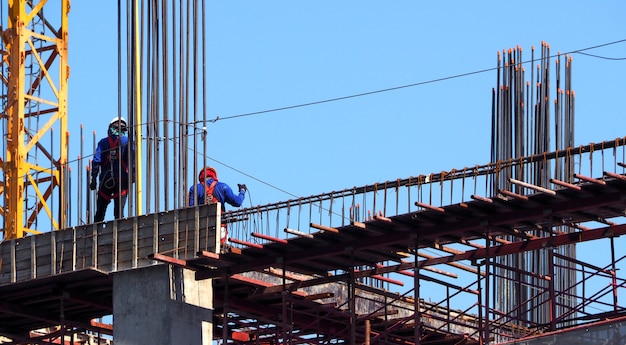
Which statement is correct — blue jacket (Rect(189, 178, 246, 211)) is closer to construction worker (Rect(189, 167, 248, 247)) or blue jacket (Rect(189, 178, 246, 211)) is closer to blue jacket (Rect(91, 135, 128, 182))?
construction worker (Rect(189, 167, 248, 247))

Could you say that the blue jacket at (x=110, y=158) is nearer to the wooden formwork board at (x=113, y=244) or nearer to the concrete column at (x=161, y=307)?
the wooden formwork board at (x=113, y=244)

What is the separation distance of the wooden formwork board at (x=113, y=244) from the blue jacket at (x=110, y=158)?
1.68m

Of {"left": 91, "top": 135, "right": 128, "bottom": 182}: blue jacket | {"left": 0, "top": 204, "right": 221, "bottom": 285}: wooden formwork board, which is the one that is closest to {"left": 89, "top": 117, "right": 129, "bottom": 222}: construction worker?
{"left": 91, "top": 135, "right": 128, "bottom": 182}: blue jacket

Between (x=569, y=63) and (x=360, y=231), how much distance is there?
14.3 meters

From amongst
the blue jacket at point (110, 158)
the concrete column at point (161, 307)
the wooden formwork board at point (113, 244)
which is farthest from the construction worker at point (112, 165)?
the concrete column at point (161, 307)

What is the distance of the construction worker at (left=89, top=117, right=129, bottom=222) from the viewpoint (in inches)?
1503

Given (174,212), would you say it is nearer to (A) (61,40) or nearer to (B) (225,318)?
(B) (225,318)

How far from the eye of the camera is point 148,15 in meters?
39.0

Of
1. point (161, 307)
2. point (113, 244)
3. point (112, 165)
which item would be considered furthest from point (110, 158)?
point (161, 307)

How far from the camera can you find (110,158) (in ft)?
125

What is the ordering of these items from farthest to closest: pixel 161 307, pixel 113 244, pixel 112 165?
pixel 112 165, pixel 113 244, pixel 161 307

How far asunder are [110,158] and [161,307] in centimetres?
468

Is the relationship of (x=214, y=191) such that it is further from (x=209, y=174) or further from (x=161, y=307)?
(x=161, y=307)

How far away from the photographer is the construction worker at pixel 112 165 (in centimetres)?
3819
